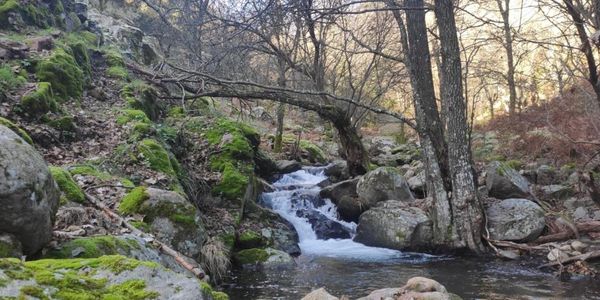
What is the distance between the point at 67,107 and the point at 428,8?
7.59 meters

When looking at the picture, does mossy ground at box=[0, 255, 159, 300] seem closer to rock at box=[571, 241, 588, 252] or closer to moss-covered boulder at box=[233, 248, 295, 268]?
moss-covered boulder at box=[233, 248, 295, 268]

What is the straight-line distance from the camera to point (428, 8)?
8695 mm

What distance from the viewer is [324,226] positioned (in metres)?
11.3

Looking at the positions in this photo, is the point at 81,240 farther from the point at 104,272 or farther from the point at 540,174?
the point at 540,174

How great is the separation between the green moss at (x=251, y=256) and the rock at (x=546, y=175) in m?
8.02

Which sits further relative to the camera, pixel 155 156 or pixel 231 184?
pixel 231 184

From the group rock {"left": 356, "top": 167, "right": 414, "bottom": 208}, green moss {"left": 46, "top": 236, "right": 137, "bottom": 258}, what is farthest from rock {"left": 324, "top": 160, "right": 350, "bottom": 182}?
green moss {"left": 46, "top": 236, "right": 137, "bottom": 258}

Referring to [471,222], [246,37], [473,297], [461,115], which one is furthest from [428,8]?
[246,37]

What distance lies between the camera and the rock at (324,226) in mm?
11094

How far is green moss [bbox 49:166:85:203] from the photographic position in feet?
18.0

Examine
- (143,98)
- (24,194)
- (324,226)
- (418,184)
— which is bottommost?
(324,226)

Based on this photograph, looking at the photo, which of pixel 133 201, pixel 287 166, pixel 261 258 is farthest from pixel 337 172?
pixel 133 201

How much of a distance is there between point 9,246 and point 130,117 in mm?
7038

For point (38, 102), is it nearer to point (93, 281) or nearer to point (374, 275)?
point (374, 275)
